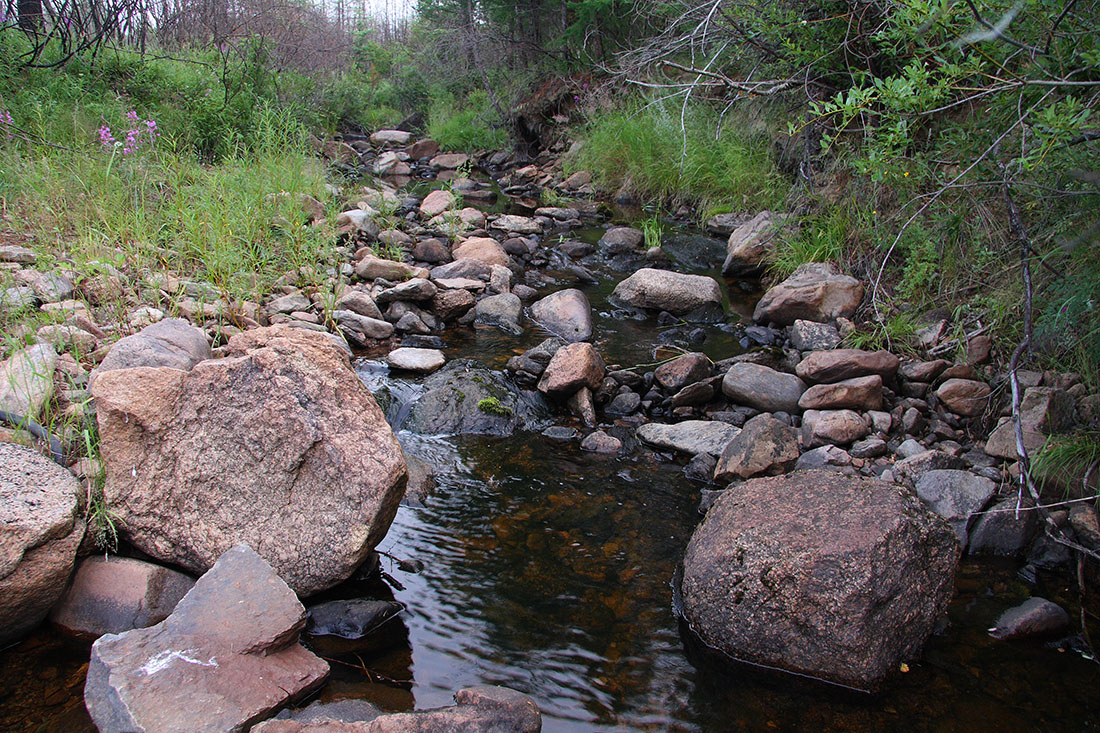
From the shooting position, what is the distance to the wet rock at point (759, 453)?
392cm

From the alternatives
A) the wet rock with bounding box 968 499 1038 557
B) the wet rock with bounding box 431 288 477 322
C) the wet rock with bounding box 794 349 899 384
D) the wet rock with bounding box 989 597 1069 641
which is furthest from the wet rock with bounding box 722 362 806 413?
the wet rock with bounding box 431 288 477 322

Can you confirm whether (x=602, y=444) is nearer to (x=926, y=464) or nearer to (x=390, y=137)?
(x=926, y=464)

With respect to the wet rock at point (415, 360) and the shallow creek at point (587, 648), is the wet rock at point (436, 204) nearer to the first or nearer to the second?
the wet rock at point (415, 360)

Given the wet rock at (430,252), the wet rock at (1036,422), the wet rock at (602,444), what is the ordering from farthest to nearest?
the wet rock at (430,252), the wet rock at (602,444), the wet rock at (1036,422)

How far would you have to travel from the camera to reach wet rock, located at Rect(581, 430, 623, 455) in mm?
4301

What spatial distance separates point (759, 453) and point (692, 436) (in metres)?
0.52

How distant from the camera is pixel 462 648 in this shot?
8.91 ft

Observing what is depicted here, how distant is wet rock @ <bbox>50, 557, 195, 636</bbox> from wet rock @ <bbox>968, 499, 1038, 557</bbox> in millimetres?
3485

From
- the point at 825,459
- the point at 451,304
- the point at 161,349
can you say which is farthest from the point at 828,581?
the point at 451,304

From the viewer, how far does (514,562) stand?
3.24m

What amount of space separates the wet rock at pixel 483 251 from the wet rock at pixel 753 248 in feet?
7.76

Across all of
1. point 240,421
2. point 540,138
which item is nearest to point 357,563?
point 240,421

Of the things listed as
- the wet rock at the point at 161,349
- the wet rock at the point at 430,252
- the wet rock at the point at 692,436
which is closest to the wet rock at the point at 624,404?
the wet rock at the point at 692,436

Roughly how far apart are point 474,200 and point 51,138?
20.9ft
